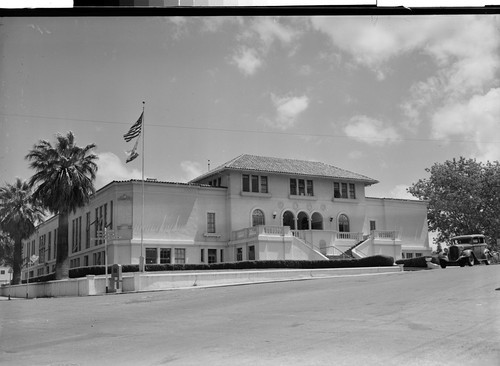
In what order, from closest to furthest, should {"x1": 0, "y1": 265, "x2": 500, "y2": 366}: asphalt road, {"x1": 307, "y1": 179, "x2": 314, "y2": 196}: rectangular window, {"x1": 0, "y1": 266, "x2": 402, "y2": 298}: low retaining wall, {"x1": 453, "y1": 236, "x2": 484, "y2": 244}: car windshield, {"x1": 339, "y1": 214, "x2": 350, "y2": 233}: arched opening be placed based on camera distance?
{"x1": 0, "y1": 265, "x2": 500, "y2": 366}: asphalt road → {"x1": 453, "y1": 236, "x2": 484, "y2": 244}: car windshield → {"x1": 0, "y1": 266, "x2": 402, "y2": 298}: low retaining wall → {"x1": 307, "y1": 179, "x2": 314, "y2": 196}: rectangular window → {"x1": 339, "y1": 214, "x2": 350, "y2": 233}: arched opening

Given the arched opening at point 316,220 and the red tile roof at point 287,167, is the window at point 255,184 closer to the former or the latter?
the red tile roof at point 287,167

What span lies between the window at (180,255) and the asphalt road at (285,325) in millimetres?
795

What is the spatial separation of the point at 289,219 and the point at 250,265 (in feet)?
5.50

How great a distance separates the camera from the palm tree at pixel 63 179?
8039 mm

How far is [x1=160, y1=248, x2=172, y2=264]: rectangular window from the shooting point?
935 cm

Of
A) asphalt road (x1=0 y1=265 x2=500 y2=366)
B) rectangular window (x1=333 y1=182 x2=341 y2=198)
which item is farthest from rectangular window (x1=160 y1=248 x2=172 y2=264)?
rectangular window (x1=333 y1=182 x2=341 y2=198)

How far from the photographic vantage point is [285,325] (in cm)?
816

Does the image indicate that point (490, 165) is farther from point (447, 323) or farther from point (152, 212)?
point (152, 212)

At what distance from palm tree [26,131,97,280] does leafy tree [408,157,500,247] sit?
531 cm

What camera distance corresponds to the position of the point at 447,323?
7.86 meters

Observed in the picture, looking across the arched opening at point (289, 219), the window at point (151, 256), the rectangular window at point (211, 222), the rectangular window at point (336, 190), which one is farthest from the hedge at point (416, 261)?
the window at point (151, 256)

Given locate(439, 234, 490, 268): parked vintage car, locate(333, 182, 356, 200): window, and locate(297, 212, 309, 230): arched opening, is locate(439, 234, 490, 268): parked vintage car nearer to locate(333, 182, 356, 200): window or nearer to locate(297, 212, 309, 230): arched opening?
locate(333, 182, 356, 200): window

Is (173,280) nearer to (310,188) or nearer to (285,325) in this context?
(285,325)

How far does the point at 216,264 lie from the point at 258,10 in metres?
5.80
